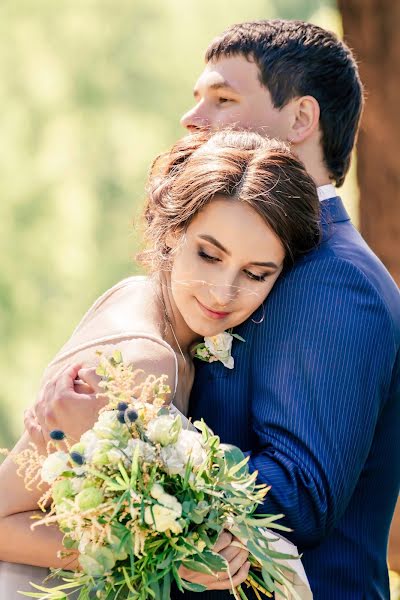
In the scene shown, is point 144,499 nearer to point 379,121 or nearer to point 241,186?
point 241,186

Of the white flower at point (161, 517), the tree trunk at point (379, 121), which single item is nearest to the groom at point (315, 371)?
the white flower at point (161, 517)

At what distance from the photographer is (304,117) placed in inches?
141

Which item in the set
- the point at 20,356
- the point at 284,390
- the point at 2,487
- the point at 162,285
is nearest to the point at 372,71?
the point at 162,285

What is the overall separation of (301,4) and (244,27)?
468 cm

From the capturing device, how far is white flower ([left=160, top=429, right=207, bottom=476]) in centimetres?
240

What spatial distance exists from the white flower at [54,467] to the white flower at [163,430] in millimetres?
210

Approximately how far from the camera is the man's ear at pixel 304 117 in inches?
139

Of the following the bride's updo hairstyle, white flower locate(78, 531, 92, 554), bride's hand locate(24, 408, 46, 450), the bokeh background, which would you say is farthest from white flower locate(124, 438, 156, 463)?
the bokeh background

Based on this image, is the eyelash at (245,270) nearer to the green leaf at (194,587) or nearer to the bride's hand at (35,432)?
the bride's hand at (35,432)

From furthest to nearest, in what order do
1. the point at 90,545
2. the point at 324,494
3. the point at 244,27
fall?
1. the point at 244,27
2. the point at 324,494
3. the point at 90,545

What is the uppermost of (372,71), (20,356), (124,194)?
(372,71)

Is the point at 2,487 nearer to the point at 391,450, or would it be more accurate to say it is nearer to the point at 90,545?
the point at 90,545

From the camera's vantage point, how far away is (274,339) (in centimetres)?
292

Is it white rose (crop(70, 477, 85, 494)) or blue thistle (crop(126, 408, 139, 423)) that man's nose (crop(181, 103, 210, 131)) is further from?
white rose (crop(70, 477, 85, 494))
